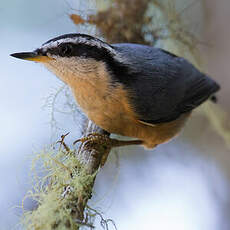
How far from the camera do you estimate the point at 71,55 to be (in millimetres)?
2018

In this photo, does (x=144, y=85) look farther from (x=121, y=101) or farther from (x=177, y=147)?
(x=177, y=147)

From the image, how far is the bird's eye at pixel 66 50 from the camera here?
199 centimetres

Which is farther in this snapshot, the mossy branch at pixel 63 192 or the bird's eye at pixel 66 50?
the bird's eye at pixel 66 50

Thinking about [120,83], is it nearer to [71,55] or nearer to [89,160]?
[71,55]

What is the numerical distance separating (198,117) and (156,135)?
1819mm

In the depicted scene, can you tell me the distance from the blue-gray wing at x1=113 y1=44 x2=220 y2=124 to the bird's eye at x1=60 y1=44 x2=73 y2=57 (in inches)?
12.9

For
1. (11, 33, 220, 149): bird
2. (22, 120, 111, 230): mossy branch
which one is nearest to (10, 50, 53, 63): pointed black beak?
(11, 33, 220, 149): bird

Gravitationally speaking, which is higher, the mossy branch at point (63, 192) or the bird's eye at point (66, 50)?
the bird's eye at point (66, 50)

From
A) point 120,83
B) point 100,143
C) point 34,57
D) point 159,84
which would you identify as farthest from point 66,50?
point 159,84

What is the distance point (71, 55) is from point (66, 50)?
1.6 inches

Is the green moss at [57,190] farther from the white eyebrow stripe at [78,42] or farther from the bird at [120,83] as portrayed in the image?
the white eyebrow stripe at [78,42]

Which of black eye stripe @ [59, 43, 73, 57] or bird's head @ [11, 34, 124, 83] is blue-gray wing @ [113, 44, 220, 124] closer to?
bird's head @ [11, 34, 124, 83]

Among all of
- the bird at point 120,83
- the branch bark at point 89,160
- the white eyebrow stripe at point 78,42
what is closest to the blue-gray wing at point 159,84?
the bird at point 120,83

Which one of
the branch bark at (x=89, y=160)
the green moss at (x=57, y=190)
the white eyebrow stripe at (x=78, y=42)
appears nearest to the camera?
the green moss at (x=57, y=190)
